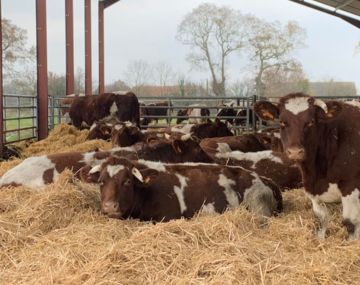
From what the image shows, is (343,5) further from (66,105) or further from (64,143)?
(64,143)

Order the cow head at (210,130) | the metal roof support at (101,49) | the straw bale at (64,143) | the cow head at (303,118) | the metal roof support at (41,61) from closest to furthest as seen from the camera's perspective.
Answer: the cow head at (303,118) < the straw bale at (64,143) < the cow head at (210,130) < the metal roof support at (41,61) < the metal roof support at (101,49)

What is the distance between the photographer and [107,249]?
3.55 meters

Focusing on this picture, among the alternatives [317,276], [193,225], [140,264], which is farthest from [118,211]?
[317,276]

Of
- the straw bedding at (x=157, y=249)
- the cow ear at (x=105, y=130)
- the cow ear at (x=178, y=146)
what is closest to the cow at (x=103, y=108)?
the cow ear at (x=105, y=130)

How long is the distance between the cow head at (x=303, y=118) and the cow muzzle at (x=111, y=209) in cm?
164

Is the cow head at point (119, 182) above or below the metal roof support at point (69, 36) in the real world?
below

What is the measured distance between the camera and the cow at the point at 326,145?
448cm

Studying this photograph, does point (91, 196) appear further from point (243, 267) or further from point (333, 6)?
point (333, 6)

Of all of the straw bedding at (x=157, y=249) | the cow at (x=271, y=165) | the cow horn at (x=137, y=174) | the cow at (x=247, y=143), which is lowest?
the straw bedding at (x=157, y=249)

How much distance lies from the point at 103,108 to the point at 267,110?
9.29 m

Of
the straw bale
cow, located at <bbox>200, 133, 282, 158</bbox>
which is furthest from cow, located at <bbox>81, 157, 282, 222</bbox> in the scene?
the straw bale

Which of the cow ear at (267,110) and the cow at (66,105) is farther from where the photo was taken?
the cow at (66,105)

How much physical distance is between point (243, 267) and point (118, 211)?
174cm

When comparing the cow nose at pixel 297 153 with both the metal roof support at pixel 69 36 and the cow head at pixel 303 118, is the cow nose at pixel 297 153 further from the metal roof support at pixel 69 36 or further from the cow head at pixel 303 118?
the metal roof support at pixel 69 36
